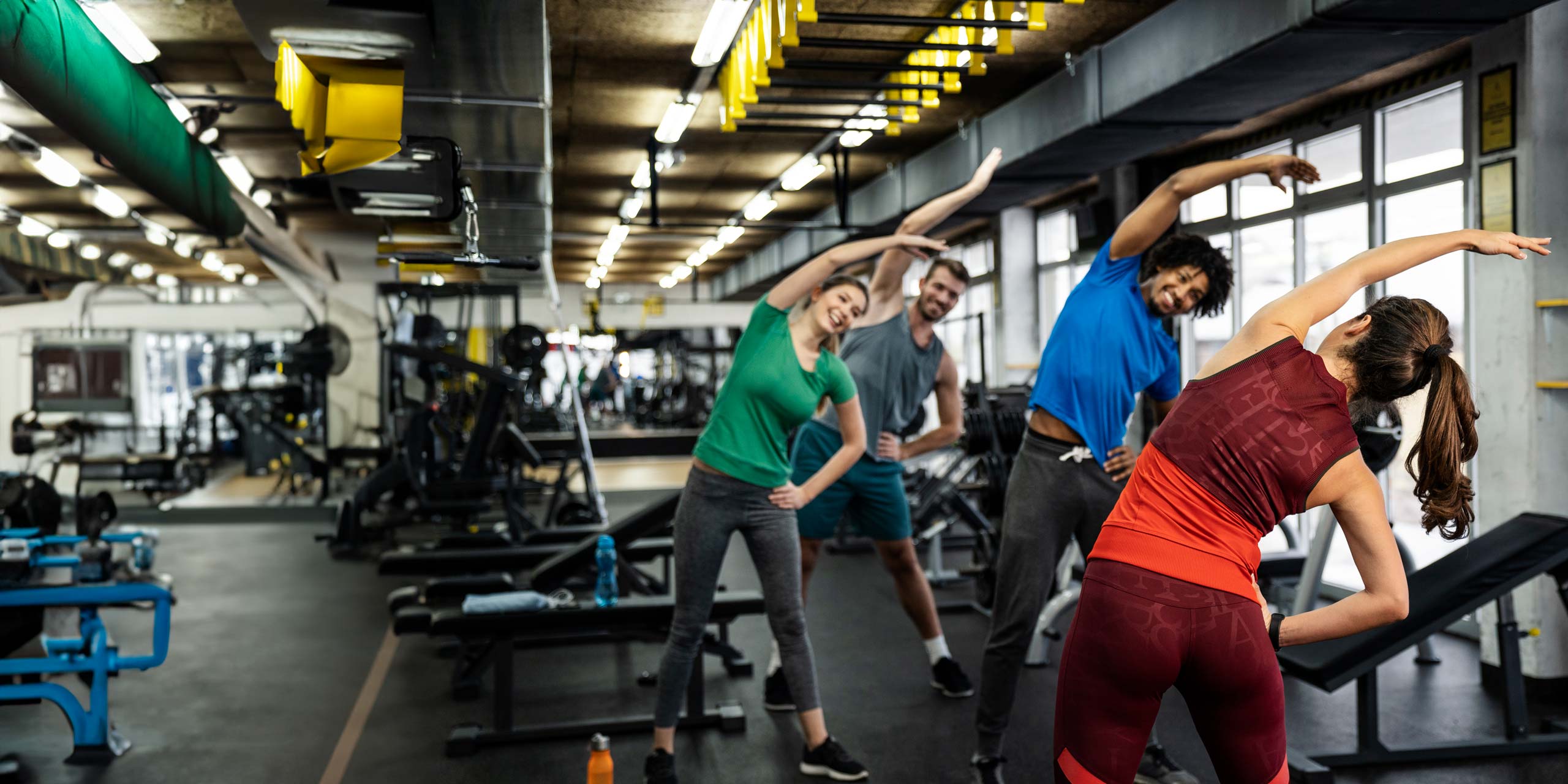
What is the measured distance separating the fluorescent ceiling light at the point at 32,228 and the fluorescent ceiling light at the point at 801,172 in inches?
183

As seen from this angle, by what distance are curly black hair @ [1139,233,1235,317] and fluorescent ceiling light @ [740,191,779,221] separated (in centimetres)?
695

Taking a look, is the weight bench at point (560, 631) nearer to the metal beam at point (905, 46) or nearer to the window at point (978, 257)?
the metal beam at point (905, 46)

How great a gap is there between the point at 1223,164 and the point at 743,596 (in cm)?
218

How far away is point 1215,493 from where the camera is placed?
1476 millimetres

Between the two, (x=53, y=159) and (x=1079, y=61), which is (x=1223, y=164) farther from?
(x=53, y=159)

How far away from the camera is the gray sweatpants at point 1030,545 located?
8.29 ft

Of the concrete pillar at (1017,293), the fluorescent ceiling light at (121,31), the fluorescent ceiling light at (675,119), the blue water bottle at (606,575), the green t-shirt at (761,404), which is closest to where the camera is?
the green t-shirt at (761,404)

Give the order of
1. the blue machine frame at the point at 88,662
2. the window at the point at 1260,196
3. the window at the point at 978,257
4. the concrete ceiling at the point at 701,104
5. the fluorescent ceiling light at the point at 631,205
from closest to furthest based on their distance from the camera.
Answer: the blue machine frame at the point at 88,662 < the concrete ceiling at the point at 701,104 < the window at the point at 1260,196 < the fluorescent ceiling light at the point at 631,205 < the window at the point at 978,257

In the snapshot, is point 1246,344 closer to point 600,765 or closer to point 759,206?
point 600,765

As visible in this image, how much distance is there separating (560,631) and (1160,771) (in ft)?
6.26

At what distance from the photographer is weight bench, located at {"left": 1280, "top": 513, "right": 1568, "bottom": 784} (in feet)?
9.48

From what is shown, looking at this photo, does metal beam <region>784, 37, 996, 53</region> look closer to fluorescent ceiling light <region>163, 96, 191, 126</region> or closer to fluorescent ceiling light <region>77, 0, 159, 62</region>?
fluorescent ceiling light <region>77, 0, 159, 62</region>

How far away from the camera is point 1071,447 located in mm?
2586

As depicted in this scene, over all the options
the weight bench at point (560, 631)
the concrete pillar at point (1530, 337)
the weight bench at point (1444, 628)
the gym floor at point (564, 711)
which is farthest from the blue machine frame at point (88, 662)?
the concrete pillar at point (1530, 337)
